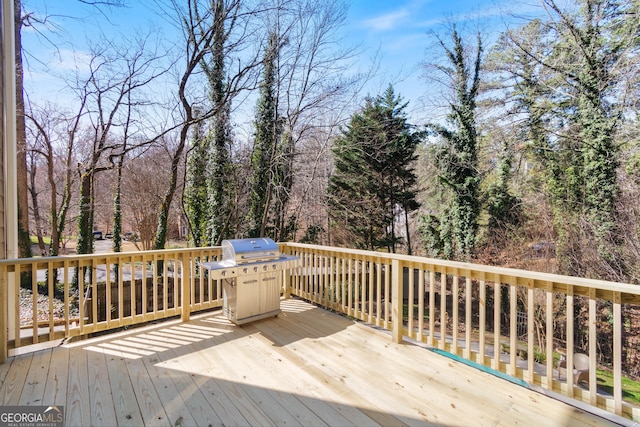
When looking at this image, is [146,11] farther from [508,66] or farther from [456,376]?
[508,66]

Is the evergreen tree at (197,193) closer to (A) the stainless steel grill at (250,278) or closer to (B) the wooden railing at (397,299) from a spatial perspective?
(B) the wooden railing at (397,299)

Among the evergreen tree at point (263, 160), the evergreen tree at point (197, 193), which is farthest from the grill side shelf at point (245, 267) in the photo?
the evergreen tree at point (197, 193)

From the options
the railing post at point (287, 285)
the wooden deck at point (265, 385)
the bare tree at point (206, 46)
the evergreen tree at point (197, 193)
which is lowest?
the wooden deck at point (265, 385)

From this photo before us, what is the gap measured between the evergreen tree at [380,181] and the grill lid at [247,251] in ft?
27.5

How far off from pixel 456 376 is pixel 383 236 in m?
11.1

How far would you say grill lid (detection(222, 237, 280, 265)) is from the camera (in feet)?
10.6

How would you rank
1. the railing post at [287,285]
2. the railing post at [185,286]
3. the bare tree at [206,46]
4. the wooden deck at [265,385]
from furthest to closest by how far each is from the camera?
the bare tree at [206,46], the railing post at [287,285], the railing post at [185,286], the wooden deck at [265,385]

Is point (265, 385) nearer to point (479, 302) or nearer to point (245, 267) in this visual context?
point (245, 267)

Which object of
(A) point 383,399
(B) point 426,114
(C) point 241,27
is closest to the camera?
(A) point 383,399

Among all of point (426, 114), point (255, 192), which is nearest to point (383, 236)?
point (426, 114)

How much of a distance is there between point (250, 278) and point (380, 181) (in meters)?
10.7

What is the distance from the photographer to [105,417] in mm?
1857

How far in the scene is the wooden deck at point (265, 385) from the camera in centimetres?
190

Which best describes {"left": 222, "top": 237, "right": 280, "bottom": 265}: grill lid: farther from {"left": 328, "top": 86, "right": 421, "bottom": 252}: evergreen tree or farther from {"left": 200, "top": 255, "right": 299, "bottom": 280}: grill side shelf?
{"left": 328, "top": 86, "right": 421, "bottom": 252}: evergreen tree
